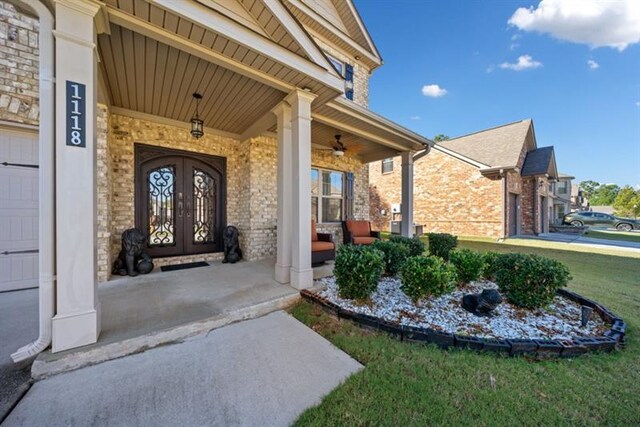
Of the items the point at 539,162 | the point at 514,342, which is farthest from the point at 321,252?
the point at 539,162

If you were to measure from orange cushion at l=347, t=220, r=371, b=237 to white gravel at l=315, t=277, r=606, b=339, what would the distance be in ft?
9.97

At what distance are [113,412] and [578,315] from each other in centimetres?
496

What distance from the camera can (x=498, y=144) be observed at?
13078 millimetres

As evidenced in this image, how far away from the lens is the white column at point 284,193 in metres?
3.98

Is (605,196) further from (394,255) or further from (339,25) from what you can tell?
(394,255)

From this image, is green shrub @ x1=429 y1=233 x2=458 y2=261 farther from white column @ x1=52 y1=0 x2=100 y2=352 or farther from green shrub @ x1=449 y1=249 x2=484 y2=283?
white column @ x1=52 y1=0 x2=100 y2=352

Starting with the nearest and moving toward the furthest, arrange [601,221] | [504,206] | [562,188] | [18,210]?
[18,210] → [504,206] → [601,221] → [562,188]

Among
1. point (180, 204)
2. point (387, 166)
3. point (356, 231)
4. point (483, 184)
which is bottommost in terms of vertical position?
point (356, 231)

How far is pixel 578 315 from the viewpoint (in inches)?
122

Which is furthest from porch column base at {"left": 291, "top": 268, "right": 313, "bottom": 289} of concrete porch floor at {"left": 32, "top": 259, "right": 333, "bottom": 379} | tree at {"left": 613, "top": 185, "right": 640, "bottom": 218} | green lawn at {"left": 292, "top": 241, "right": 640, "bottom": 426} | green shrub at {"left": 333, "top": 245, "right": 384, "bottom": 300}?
tree at {"left": 613, "top": 185, "right": 640, "bottom": 218}

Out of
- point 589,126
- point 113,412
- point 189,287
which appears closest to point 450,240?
point 189,287

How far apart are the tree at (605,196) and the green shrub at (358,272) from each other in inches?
3058

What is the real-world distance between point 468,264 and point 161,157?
6.04m

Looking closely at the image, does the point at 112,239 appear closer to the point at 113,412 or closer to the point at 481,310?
the point at 113,412
